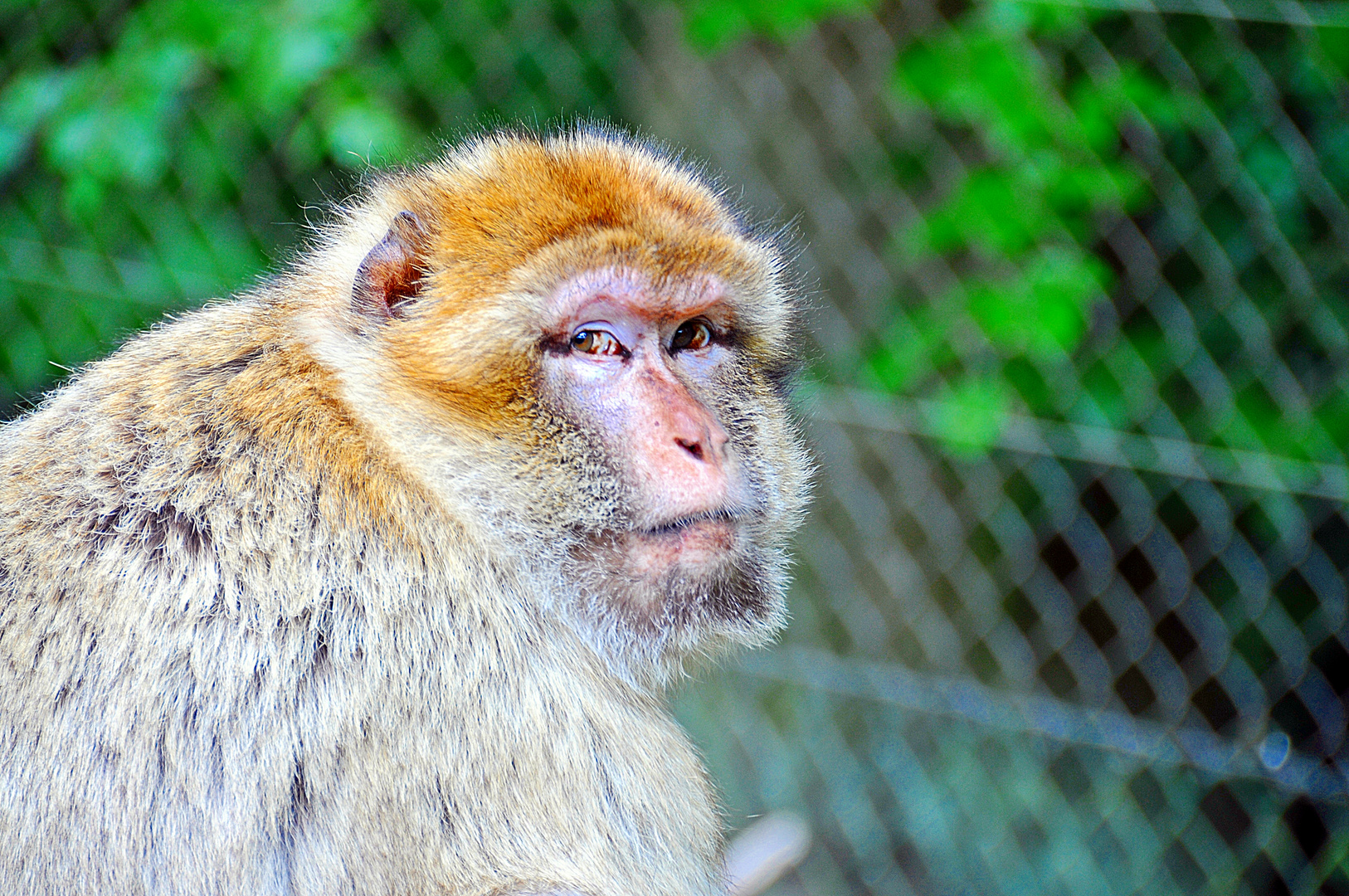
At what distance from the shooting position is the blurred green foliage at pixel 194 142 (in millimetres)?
3898

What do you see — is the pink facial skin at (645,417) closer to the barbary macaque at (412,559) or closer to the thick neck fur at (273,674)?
the barbary macaque at (412,559)

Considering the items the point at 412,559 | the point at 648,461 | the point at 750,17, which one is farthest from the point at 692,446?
the point at 750,17

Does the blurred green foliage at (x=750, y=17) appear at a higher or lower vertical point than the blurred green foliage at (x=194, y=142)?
higher

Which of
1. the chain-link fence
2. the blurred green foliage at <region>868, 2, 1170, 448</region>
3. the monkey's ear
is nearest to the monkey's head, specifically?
the monkey's ear

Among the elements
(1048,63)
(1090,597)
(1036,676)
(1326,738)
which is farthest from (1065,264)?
(1326,738)

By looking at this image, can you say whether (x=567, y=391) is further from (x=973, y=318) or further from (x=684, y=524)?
(x=973, y=318)

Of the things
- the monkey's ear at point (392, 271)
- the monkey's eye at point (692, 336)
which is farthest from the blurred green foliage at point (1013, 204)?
the monkey's ear at point (392, 271)

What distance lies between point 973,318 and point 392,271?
7.37ft

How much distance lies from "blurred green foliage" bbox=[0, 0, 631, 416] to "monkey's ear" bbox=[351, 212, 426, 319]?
2.13 metres

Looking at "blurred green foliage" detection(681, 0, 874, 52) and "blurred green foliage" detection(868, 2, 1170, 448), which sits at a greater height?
"blurred green foliage" detection(681, 0, 874, 52)

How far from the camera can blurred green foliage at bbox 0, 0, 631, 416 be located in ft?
12.8

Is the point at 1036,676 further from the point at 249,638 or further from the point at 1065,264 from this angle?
the point at 249,638

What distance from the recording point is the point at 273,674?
61.3 inches

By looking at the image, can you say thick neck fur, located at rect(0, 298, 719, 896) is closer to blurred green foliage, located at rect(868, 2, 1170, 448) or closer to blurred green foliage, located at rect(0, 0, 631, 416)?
blurred green foliage, located at rect(868, 2, 1170, 448)
